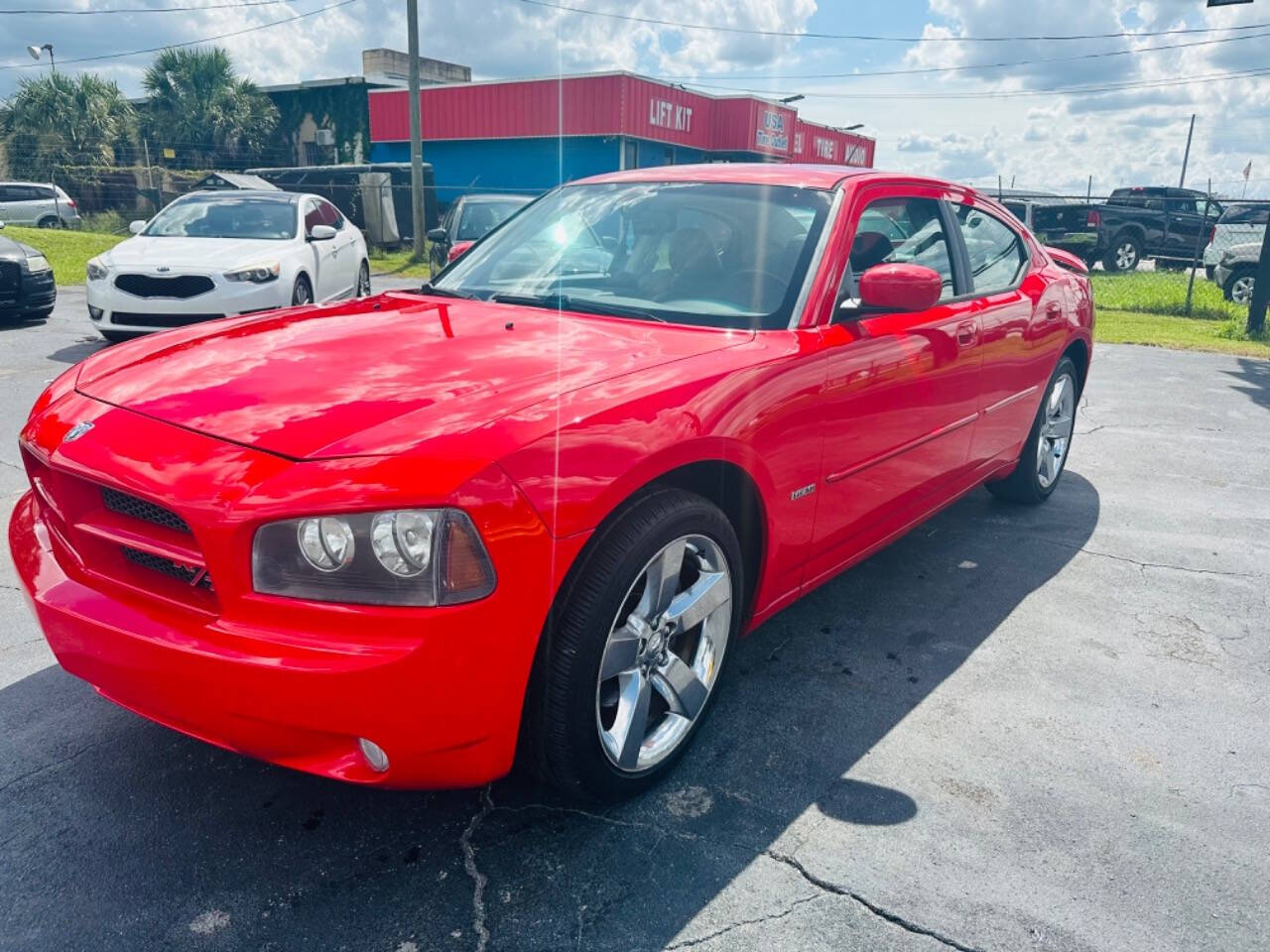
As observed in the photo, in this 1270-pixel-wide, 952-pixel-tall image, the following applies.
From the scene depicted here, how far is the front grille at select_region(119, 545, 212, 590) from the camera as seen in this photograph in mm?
2068

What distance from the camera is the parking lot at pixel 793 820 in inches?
83.2

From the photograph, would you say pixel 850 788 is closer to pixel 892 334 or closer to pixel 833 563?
pixel 833 563

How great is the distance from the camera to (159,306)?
8109 mm

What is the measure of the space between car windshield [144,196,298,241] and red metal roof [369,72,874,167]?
15339mm

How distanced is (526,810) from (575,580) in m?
0.71

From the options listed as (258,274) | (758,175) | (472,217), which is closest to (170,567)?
(758,175)

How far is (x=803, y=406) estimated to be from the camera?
2850mm

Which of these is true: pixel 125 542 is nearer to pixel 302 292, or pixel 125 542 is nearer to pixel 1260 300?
pixel 302 292

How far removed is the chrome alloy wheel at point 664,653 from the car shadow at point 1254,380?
23.9 feet

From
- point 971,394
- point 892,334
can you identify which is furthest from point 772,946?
point 971,394

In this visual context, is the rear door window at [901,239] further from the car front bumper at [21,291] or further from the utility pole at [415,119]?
the utility pole at [415,119]

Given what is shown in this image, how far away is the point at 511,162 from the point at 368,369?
27.9 meters

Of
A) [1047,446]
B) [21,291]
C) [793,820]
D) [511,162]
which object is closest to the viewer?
[793,820]

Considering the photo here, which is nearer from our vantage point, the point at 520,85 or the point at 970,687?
the point at 970,687
